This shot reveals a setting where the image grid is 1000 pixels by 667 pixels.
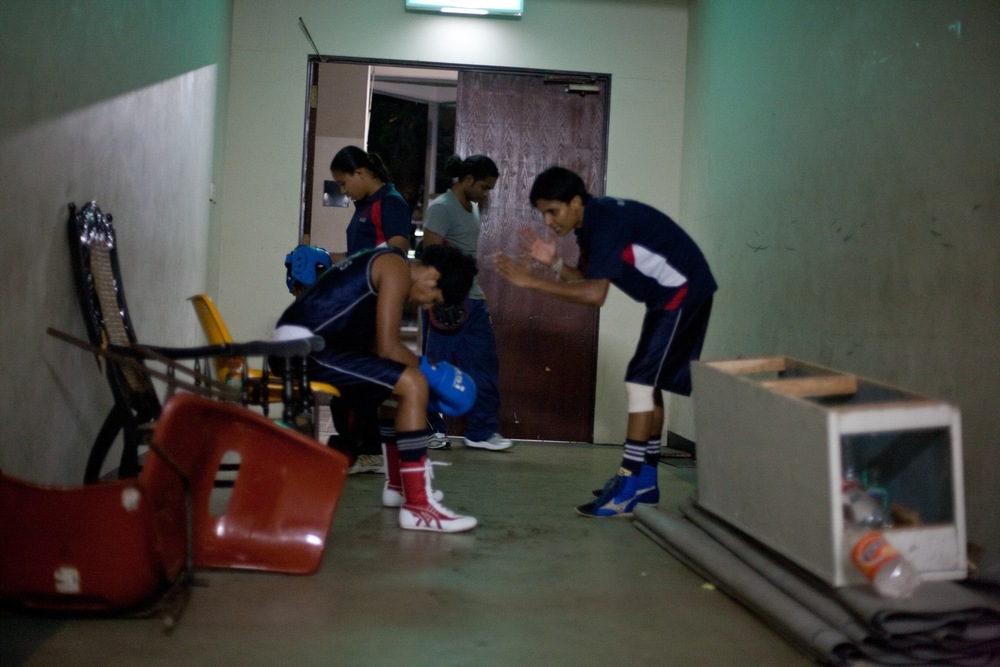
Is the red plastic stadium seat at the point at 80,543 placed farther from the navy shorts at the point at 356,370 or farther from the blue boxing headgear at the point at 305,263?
the blue boxing headgear at the point at 305,263

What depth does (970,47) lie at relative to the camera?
270 centimetres

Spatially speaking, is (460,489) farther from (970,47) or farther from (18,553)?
(970,47)

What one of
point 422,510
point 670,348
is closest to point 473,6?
point 670,348

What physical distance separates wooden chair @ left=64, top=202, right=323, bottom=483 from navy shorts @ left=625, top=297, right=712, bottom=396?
126 cm

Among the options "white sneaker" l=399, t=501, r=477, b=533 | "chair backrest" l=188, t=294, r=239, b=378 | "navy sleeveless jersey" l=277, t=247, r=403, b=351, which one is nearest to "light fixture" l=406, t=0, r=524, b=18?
"chair backrest" l=188, t=294, r=239, b=378

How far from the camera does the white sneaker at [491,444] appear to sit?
5.19 m

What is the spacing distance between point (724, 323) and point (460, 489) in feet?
5.80

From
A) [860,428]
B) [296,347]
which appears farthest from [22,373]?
[860,428]

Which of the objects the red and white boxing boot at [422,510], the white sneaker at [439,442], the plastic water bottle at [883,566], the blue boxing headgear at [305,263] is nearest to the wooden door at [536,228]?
the white sneaker at [439,442]

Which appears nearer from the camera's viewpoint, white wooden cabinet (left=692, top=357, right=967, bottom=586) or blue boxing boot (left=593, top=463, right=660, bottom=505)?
white wooden cabinet (left=692, top=357, right=967, bottom=586)

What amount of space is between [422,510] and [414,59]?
131 inches

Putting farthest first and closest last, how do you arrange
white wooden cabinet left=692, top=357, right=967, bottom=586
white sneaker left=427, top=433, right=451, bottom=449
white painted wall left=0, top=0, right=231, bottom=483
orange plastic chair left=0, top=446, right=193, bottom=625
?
white sneaker left=427, top=433, right=451, bottom=449
white painted wall left=0, top=0, right=231, bottom=483
white wooden cabinet left=692, top=357, right=967, bottom=586
orange plastic chair left=0, top=446, right=193, bottom=625

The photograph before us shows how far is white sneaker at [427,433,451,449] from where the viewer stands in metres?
5.00

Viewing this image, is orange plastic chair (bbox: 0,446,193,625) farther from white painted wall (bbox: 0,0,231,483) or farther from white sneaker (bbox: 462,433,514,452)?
white sneaker (bbox: 462,433,514,452)
